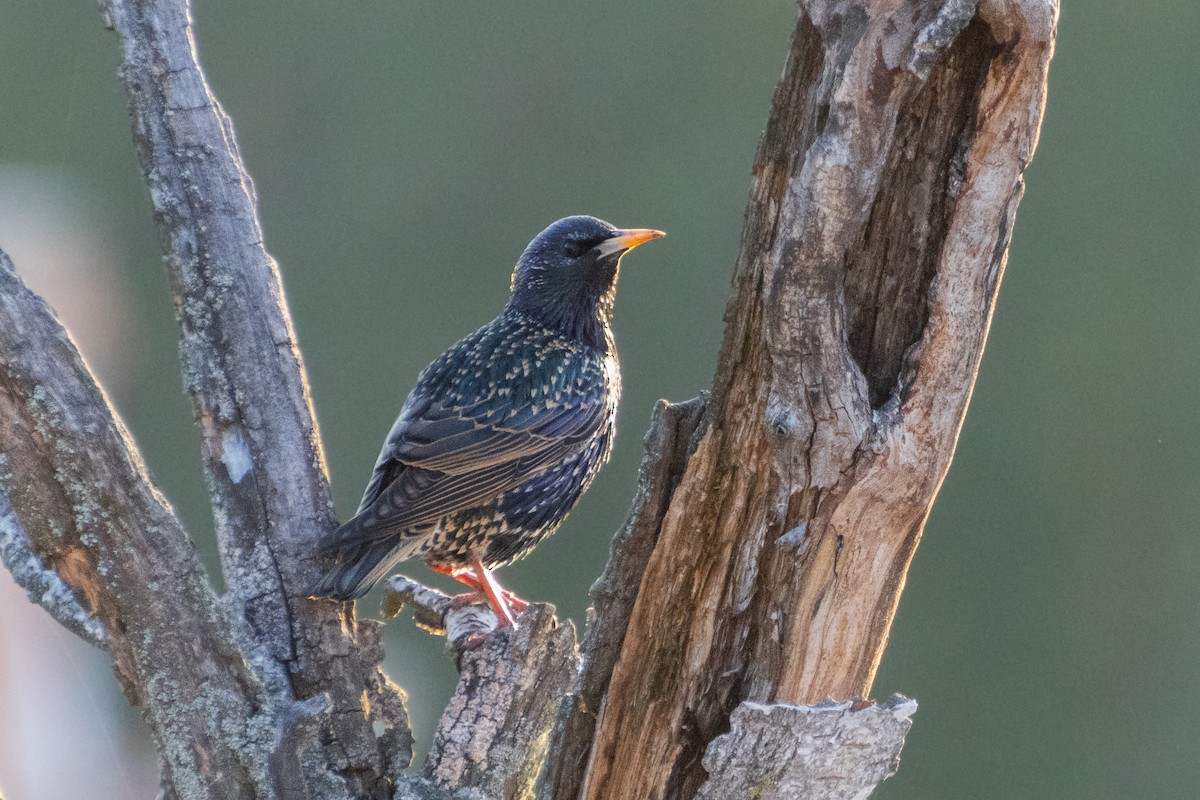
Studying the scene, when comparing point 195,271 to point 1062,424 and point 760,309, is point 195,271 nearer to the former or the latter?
point 760,309

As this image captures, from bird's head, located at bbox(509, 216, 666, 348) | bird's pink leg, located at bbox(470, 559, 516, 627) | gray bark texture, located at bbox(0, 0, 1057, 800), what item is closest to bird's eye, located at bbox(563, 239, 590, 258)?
bird's head, located at bbox(509, 216, 666, 348)

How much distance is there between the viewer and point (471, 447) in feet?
8.54

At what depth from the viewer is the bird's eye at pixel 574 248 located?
2910 mm

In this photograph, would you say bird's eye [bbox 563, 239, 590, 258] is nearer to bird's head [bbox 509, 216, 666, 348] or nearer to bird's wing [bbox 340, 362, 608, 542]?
bird's head [bbox 509, 216, 666, 348]

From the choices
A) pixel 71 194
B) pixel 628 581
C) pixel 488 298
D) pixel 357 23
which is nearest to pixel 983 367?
pixel 488 298

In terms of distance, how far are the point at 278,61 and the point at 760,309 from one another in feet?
13.0

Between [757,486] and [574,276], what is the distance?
1237mm

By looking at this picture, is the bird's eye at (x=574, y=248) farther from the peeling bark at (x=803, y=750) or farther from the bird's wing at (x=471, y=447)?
the peeling bark at (x=803, y=750)

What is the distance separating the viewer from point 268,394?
204 cm

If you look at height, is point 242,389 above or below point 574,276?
below

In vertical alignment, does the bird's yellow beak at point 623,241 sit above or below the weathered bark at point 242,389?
above

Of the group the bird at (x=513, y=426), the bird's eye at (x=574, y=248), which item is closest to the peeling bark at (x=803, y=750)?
the bird at (x=513, y=426)

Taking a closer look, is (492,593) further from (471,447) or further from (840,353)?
(840,353)

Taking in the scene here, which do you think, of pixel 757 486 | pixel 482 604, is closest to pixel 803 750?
pixel 757 486
